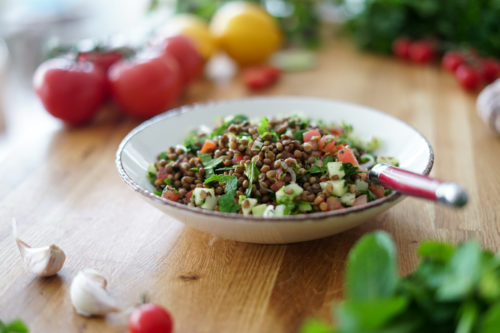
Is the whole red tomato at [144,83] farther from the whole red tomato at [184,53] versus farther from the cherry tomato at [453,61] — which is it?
the cherry tomato at [453,61]

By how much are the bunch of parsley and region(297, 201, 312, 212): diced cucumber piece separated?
1.81 meters

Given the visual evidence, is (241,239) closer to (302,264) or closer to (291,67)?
(302,264)

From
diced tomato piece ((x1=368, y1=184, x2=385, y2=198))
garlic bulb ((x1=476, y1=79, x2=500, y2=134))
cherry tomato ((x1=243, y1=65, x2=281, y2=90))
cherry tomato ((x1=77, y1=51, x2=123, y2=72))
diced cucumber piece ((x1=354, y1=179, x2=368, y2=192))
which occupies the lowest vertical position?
cherry tomato ((x1=243, y1=65, x2=281, y2=90))

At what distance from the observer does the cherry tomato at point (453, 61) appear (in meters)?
2.50

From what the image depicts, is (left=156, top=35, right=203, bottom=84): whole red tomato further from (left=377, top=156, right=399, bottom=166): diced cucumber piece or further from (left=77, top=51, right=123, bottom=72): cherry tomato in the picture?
(left=377, top=156, right=399, bottom=166): diced cucumber piece

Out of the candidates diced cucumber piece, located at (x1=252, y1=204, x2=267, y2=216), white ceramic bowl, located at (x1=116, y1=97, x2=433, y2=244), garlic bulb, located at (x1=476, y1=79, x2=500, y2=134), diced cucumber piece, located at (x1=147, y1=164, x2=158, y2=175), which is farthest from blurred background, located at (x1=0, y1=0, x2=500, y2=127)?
diced cucumber piece, located at (x1=252, y1=204, x2=267, y2=216)

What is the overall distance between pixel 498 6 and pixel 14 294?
237cm

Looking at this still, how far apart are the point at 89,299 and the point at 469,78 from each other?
6.12 feet

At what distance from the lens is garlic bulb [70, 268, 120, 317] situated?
3.54 ft

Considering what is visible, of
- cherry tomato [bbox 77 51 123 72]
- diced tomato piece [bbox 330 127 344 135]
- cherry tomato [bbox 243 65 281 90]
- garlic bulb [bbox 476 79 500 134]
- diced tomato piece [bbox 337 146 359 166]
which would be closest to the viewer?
diced tomato piece [bbox 337 146 359 166]

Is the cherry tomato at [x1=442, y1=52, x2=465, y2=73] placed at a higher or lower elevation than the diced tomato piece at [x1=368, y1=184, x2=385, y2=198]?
lower

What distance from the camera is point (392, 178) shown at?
1164mm

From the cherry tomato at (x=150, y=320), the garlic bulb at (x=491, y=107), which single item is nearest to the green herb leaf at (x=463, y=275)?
the cherry tomato at (x=150, y=320)

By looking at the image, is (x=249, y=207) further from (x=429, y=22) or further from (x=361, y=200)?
(x=429, y=22)
